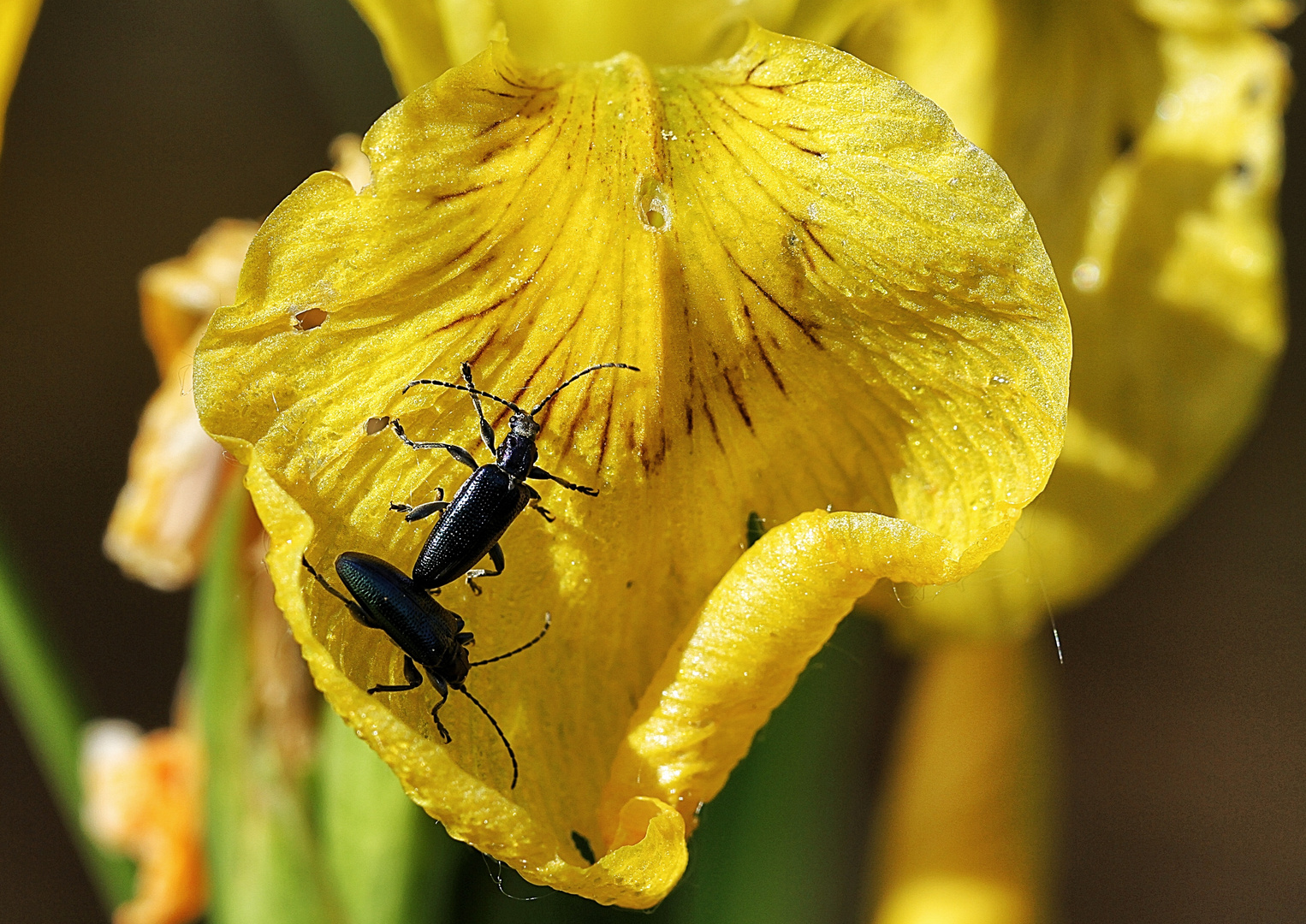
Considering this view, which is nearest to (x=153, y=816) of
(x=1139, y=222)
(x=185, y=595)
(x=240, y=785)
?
(x=240, y=785)

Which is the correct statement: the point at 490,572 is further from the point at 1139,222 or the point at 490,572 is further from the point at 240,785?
the point at 1139,222

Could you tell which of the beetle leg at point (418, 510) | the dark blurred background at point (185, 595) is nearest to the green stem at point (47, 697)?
the beetle leg at point (418, 510)

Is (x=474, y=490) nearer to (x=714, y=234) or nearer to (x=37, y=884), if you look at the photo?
(x=714, y=234)

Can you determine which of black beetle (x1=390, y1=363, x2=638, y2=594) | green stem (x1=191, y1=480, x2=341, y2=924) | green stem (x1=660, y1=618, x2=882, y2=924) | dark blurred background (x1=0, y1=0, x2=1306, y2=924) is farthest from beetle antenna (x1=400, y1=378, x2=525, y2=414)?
dark blurred background (x1=0, y1=0, x2=1306, y2=924)

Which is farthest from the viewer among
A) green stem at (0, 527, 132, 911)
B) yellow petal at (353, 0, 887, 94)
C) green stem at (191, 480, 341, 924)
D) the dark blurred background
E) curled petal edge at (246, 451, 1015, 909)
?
the dark blurred background

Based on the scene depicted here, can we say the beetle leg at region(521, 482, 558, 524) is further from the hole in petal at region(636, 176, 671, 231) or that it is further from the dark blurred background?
the dark blurred background

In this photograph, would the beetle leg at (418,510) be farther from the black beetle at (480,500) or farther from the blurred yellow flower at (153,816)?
the blurred yellow flower at (153,816)

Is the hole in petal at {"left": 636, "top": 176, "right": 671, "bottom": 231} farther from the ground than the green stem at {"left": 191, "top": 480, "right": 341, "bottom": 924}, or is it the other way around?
the hole in petal at {"left": 636, "top": 176, "right": 671, "bottom": 231}

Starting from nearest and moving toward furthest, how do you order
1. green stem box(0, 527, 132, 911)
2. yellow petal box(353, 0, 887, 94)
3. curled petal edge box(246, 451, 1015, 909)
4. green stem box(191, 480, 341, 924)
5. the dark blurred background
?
curled petal edge box(246, 451, 1015, 909) < yellow petal box(353, 0, 887, 94) < green stem box(191, 480, 341, 924) < green stem box(0, 527, 132, 911) < the dark blurred background
